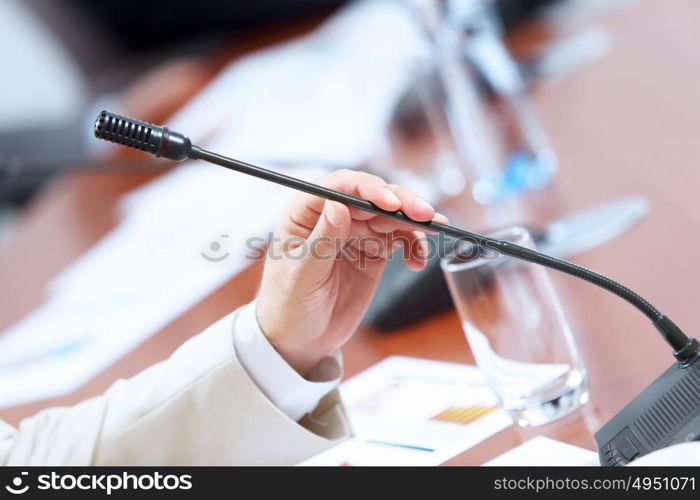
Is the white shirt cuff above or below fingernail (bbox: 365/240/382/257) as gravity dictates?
below

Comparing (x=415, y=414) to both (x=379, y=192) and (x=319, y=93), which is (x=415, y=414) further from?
(x=319, y=93)

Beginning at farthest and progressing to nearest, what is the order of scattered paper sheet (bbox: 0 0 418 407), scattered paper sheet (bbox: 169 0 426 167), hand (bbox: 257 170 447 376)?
scattered paper sheet (bbox: 169 0 426 167) → scattered paper sheet (bbox: 0 0 418 407) → hand (bbox: 257 170 447 376)

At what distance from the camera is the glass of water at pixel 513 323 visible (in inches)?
26.3

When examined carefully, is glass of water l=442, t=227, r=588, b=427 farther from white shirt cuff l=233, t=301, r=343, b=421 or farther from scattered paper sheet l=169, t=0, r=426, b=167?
scattered paper sheet l=169, t=0, r=426, b=167

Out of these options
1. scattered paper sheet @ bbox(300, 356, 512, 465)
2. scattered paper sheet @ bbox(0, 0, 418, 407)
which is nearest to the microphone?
scattered paper sheet @ bbox(300, 356, 512, 465)

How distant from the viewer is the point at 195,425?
71cm

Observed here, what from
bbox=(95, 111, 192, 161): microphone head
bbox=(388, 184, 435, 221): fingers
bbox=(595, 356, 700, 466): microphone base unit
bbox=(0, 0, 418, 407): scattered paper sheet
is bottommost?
bbox=(595, 356, 700, 466): microphone base unit

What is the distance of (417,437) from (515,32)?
1.24 m

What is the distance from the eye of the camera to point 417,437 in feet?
2.27

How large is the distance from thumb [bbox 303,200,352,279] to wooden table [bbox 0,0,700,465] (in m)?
0.16

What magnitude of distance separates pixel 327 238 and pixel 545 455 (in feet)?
0.65

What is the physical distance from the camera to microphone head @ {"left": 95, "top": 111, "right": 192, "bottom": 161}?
1.66ft

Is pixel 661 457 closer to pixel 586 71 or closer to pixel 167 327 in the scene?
pixel 167 327

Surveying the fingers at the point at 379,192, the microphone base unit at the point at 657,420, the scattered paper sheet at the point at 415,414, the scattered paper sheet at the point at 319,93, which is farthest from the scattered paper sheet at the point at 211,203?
the microphone base unit at the point at 657,420
